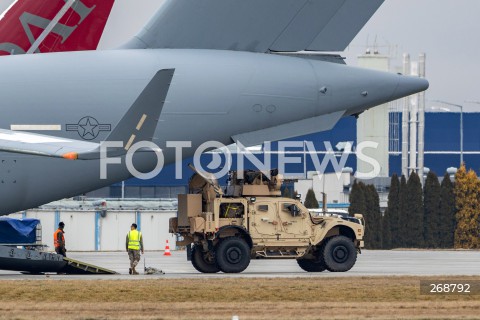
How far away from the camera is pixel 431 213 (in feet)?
242

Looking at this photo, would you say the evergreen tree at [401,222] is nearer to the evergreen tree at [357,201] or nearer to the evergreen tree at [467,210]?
the evergreen tree at [357,201]

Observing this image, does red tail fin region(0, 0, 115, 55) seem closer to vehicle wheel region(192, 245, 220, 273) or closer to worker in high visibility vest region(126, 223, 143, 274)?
worker in high visibility vest region(126, 223, 143, 274)

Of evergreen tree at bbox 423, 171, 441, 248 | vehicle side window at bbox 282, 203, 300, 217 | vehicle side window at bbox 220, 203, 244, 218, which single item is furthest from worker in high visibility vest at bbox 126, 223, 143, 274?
evergreen tree at bbox 423, 171, 441, 248

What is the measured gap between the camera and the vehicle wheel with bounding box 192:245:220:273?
119 feet

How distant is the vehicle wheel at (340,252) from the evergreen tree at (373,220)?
35.1 m

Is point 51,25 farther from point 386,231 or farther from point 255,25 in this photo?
point 386,231

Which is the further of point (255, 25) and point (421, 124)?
point (421, 124)

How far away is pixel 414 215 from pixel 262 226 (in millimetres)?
38920

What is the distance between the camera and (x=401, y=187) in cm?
7519

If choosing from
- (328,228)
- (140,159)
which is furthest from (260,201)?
(140,159)

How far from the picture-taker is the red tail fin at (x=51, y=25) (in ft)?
113

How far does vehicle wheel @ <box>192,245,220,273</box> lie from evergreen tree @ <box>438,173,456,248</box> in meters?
37.9

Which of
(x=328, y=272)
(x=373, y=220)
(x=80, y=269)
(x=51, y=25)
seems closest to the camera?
(x=80, y=269)

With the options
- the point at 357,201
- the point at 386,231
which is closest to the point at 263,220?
the point at 386,231
